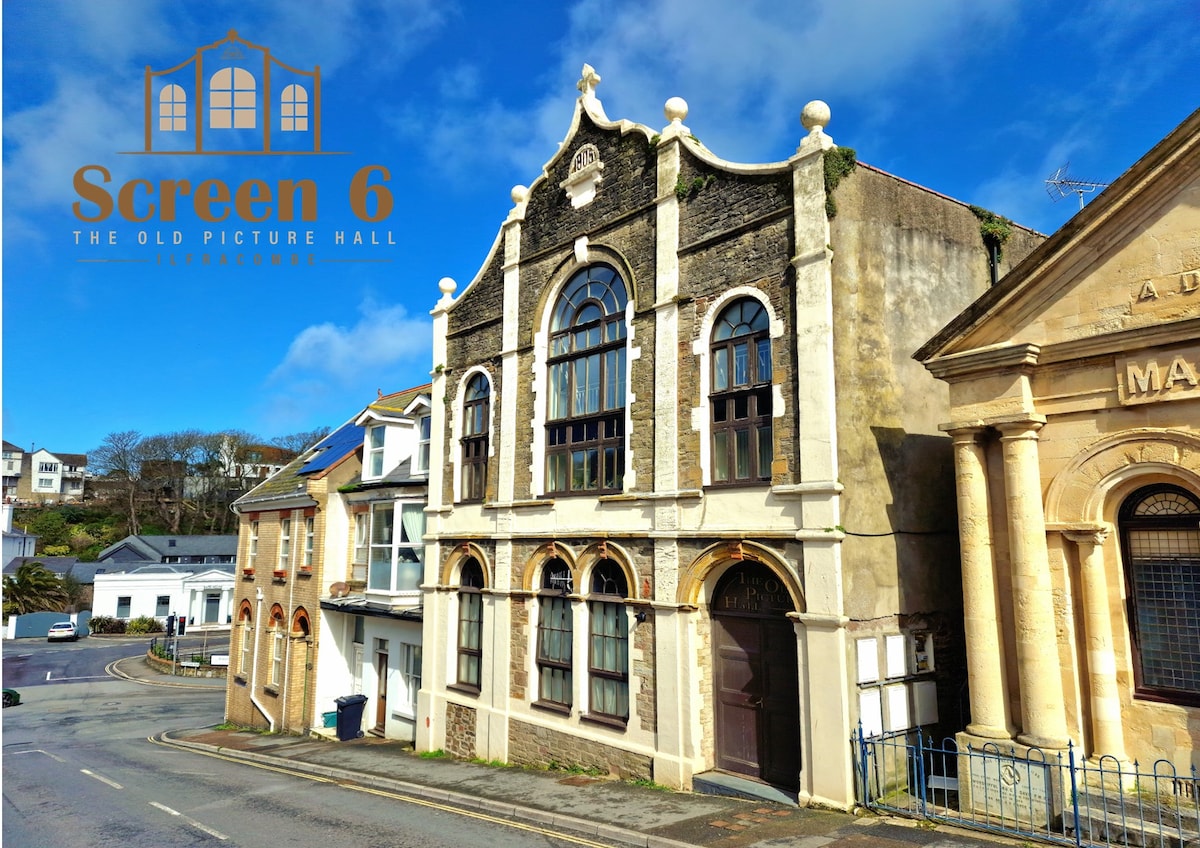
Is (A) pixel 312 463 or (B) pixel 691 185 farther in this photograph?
(A) pixel 312 463

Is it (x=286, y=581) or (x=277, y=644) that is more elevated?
(x=286, y=581)

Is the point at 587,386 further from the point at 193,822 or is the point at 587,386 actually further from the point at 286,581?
the point at 286,581

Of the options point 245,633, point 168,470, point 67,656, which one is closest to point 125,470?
point 168,470

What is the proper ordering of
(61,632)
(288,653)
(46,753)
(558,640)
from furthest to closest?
(61,632) → (288,653) → (46,753) → (558,640)

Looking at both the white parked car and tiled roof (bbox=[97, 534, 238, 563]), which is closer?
the white parked car

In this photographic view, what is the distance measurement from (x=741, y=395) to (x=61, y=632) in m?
59.2

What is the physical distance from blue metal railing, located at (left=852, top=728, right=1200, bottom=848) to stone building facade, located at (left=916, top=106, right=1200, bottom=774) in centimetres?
26

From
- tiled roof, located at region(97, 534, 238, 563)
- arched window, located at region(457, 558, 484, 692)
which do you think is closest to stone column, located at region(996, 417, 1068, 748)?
A: arched window, located at region(457, 558, 484, 692)

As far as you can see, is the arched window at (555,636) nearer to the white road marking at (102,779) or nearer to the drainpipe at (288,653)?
the white road marking at (102,779)

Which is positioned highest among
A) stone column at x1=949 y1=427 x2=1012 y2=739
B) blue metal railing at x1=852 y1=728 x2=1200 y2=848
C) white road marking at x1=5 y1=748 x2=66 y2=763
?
stone column at x1=949 y1=427 x2=1012 y2=739

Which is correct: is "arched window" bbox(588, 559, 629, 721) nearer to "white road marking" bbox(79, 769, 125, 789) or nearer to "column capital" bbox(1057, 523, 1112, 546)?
"column capital" bbox(1057, 523, 1112, 546)

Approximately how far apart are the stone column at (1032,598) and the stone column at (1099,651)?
36cm

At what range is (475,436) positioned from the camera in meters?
17.5

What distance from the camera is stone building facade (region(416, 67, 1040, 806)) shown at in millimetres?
10828
